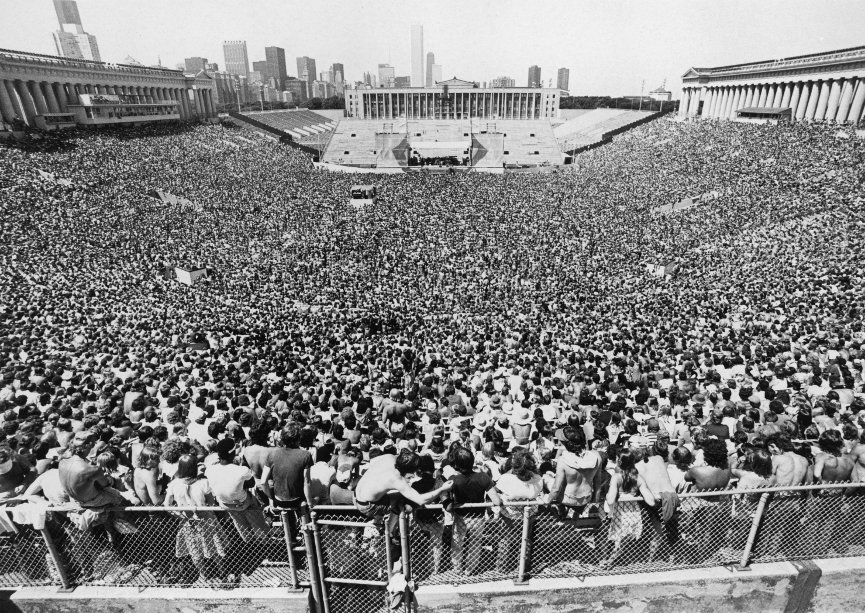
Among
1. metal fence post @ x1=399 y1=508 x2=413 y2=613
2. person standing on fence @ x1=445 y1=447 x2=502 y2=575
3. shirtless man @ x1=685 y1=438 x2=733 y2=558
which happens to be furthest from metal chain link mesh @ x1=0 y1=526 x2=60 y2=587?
shirtless man @ x1=685 y1=438 x2=733 y2=558

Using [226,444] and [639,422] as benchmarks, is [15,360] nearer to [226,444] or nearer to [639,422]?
[226,444]

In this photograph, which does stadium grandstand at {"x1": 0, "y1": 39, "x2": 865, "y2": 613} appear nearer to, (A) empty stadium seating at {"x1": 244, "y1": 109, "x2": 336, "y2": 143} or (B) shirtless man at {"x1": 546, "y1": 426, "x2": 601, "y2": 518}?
(B) shirtless man at {"x1": 546, "y1": 426, "x2": 601, "y2": 518}

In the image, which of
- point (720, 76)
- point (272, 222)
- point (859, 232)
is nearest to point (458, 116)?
point (720, 76)

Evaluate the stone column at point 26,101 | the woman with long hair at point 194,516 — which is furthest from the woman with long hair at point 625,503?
the stone column at point 26,101

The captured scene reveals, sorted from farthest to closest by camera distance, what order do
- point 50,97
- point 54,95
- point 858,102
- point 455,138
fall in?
point 455,138 → point 54,95 → point 50,97 → point 858,102

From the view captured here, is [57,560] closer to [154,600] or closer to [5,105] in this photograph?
[154,600]

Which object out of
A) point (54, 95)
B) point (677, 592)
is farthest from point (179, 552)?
point (54, 95)

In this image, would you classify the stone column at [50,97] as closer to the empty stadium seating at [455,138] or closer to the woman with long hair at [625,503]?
the empty stadium seating at [455,138]
